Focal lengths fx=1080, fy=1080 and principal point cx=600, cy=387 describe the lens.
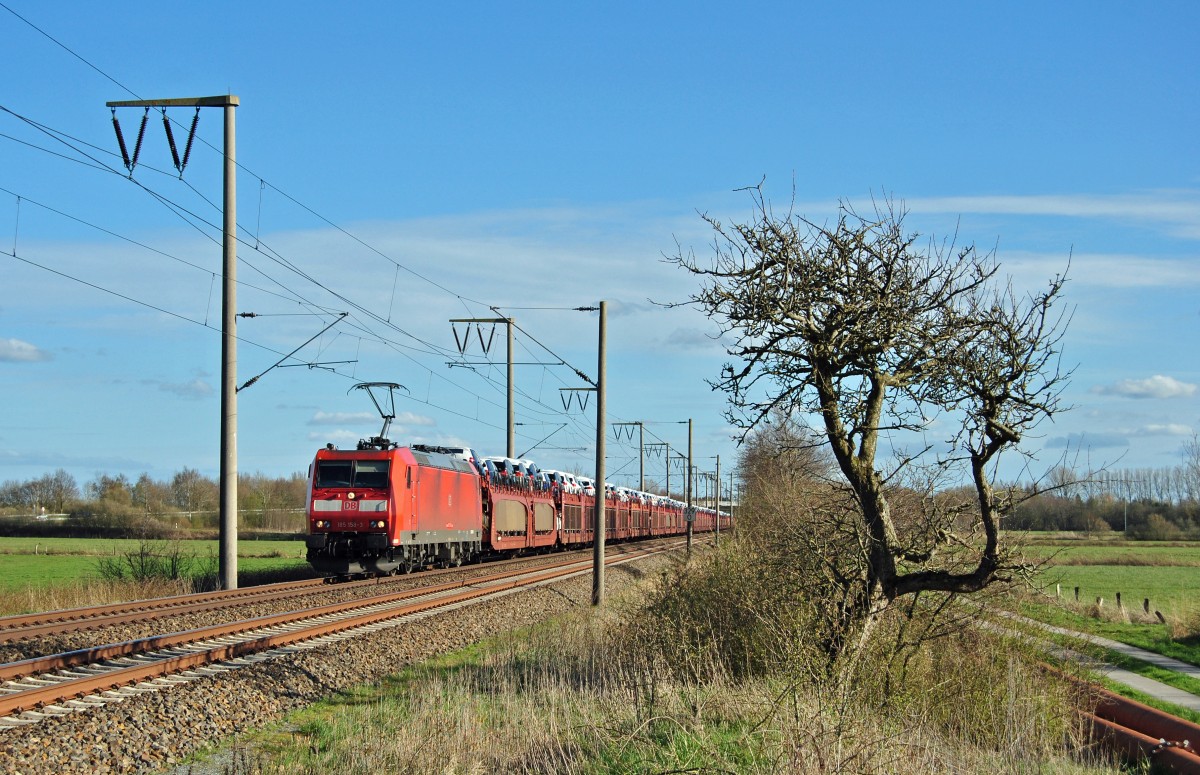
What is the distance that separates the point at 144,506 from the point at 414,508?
2377 inches

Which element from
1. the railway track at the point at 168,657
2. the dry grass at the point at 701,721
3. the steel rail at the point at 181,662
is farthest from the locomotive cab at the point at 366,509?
the dry grass at the point at 701,721

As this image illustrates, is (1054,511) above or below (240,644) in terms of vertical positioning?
above

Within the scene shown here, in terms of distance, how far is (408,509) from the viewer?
2836cm

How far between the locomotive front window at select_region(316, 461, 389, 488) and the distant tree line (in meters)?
30.3

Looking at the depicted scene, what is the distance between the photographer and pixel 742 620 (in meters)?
12.2

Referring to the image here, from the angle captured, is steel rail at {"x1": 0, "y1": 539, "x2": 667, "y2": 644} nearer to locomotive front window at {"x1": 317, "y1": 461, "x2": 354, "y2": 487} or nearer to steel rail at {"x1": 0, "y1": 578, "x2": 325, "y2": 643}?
steel rail at {"x1": 0, "y1": 578, "x2": 325, "y2": 643}

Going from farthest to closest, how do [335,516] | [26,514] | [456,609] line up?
[26,514] → [335,516] → [456,609]

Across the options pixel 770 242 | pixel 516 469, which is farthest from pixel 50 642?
pixel 516 469

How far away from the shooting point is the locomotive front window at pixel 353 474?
27.5 metres

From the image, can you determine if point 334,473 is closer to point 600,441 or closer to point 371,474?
point 371,474

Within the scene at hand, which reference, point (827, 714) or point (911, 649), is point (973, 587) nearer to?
point (911, 649)

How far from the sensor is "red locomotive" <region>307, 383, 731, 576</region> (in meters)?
27.2

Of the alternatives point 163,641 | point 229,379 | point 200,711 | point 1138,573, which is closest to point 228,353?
point 229,379

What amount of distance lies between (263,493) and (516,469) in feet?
209
